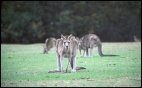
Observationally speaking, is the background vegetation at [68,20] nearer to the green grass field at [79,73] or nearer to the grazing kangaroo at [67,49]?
the green grass field at [79,73]

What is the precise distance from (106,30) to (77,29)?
88.4 inches

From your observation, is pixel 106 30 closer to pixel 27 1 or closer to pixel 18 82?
pixel 27 1

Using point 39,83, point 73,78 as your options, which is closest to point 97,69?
point 73,78

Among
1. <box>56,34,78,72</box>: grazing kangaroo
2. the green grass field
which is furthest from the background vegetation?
<box>56,34,78,72</box>: grazing kangaroo

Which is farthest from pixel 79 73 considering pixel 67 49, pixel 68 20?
pixel 68 20

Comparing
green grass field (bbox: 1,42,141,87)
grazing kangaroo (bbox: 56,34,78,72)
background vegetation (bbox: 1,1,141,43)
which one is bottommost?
green grass field (bbox: 1,42,141,87)

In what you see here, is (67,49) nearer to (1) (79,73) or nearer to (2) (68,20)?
(1) (79,73)

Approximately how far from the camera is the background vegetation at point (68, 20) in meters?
39.2

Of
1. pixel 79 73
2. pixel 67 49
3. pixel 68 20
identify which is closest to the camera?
pixel 79 73

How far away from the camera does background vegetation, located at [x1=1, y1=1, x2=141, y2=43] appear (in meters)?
39.2

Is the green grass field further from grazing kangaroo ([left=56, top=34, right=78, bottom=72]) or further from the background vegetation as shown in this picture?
the background vegetation

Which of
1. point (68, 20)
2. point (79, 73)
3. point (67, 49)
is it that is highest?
point (68, 20)

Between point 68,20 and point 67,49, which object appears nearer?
point 67,49

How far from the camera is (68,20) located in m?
39.5
